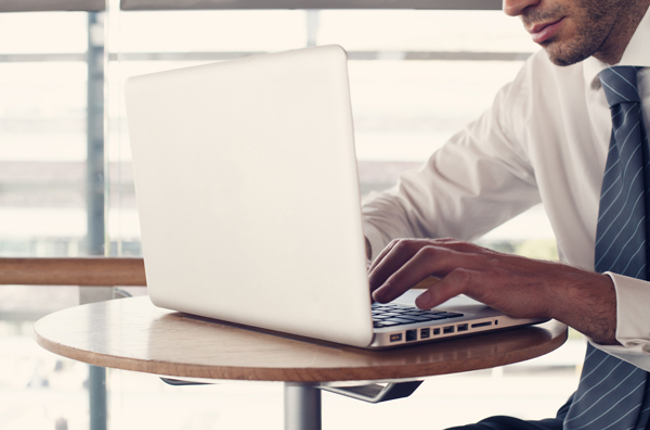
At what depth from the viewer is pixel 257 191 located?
2.15ft

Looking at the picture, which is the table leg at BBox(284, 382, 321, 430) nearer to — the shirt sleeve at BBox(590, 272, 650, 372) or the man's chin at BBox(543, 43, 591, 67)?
the shirt sleeve at BBox(590, 272, 650, 372)

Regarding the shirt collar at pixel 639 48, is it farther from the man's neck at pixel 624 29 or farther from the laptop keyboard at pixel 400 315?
the laptop keyboard at pixel 400 315

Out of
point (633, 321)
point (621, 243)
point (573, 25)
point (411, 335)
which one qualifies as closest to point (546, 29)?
point (573, 25)

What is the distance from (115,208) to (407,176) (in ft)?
4.05

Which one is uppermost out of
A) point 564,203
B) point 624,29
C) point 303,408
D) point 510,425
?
point 624,29

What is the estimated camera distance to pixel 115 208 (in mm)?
2217

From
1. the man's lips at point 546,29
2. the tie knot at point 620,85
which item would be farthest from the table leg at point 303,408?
the man's lips at point 546,29

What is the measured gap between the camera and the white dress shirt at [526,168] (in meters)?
1.22

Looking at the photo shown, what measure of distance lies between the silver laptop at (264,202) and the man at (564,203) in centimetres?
6

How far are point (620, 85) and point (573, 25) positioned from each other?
199 millimetres

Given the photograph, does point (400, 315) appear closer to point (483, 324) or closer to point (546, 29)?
point (483, 324)

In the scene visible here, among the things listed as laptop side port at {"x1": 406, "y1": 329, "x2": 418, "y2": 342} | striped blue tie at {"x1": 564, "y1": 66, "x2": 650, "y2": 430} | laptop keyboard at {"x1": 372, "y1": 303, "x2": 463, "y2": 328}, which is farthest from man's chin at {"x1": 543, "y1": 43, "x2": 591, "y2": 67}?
laptop side port at {"x1": 406, "y1": 329, "x2": 418, "y2": 342}

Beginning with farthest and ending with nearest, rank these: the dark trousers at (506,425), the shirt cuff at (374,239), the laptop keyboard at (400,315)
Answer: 1. the shirt cuff at (374,239)
2. the dark trousers at (506,425)
3. the laptop keyboard at (400,315)

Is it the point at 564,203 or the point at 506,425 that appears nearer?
the point at 506,425
